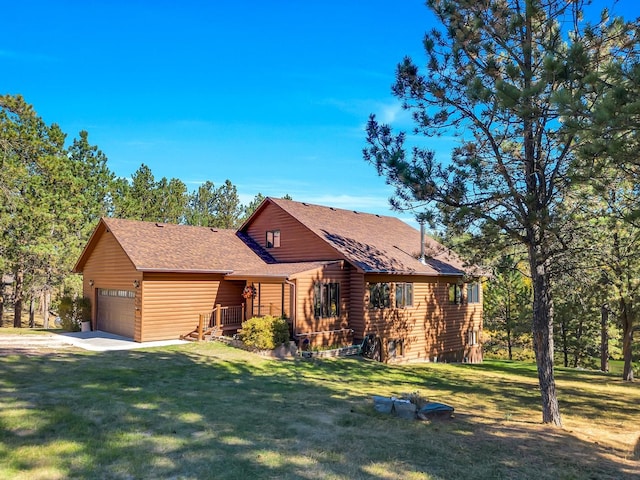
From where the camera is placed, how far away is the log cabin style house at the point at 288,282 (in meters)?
18.2

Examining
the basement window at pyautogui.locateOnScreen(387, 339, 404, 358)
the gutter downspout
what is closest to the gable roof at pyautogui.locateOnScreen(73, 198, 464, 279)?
the gutter downspout

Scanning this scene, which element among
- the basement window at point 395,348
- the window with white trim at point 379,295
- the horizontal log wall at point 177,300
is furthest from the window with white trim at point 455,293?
the horizontal log wall at point 177,300

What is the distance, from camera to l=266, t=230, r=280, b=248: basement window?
23.2m

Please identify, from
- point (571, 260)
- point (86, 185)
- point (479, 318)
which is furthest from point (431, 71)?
point (86, 185)

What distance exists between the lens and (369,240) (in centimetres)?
2283

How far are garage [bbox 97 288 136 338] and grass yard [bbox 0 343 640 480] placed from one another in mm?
4829

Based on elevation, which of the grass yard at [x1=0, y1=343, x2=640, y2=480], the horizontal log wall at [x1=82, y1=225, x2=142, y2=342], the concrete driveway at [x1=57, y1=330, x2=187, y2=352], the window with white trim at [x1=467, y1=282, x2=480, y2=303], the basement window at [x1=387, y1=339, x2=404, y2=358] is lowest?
the basement window at [x1=387, y1=339, x2=404, y2=358]

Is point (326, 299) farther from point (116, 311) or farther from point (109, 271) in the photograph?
point (109, 271)

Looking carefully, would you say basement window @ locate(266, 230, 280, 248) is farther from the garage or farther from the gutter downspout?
the garage

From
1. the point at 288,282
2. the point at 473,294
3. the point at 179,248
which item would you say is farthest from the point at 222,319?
the point at 473,294

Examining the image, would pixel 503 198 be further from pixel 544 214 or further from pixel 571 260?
pixel 571 260

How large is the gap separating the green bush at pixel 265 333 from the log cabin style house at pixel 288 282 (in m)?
0.68

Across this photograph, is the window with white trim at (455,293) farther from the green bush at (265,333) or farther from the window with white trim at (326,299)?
the green bush at (265,333)

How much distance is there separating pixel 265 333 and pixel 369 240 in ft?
28.2
